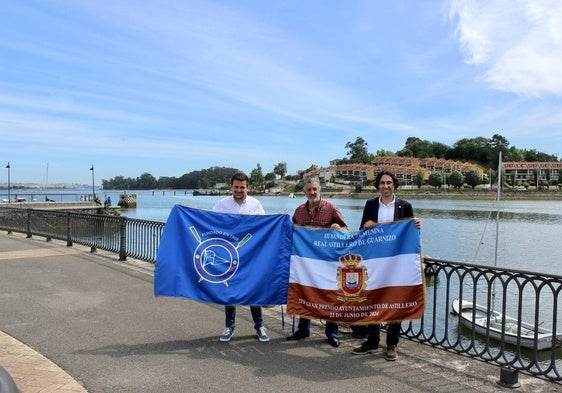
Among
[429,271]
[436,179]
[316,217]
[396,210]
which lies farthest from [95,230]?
[436,179]

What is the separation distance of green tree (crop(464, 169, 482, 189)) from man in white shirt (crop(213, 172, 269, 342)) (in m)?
179

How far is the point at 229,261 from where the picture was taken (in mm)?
5875

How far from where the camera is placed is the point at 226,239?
19.4ft

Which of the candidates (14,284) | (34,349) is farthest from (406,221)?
(14,284)

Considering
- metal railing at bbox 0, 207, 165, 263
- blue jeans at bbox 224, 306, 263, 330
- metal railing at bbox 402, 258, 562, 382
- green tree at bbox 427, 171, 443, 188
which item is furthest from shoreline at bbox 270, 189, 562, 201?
blue jeans at bbox 224, 306, 263, 330

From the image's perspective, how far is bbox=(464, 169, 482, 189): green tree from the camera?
170750 millimetres

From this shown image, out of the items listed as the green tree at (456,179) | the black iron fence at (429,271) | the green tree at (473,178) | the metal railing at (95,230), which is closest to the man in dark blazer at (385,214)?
the black iron fence at (429,271)

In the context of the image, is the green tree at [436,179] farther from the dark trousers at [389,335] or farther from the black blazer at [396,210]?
the dark trousers at [389,335]

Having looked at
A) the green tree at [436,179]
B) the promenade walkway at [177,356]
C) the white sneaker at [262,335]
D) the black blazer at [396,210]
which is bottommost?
the promenade walkway at [177,356]

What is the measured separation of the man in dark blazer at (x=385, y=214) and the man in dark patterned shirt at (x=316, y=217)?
35 centimetres

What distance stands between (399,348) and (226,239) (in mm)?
2488

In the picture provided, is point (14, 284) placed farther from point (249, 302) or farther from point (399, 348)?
point (399, 348)

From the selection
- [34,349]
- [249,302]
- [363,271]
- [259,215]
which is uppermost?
[259,215]

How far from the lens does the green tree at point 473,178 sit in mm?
170750
